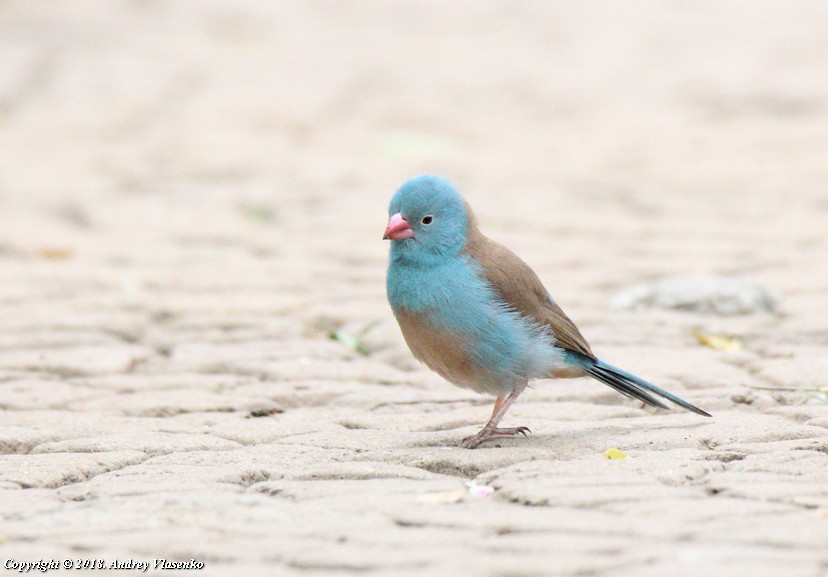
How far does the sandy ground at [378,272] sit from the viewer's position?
10.6 ft

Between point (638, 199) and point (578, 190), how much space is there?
1.75 feet

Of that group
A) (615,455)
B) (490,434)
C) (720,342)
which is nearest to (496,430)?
(490,434)

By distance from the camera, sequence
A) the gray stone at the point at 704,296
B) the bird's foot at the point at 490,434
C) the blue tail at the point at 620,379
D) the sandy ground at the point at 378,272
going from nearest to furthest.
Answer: the sandy ground at the point at 378,272 < the bird's foot at the point at 490,434 < the blue tail at the point at 620,379 < the gray stone at the point at 704,296

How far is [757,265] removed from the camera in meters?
7.44

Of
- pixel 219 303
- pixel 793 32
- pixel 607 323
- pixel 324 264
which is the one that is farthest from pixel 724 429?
pixel 793 32

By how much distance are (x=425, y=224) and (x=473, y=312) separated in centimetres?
39

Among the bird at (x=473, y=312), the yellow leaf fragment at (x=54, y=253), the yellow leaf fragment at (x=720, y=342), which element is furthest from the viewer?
the yellow leaf fragment at (x=54, y=253)

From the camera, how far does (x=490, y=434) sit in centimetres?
431

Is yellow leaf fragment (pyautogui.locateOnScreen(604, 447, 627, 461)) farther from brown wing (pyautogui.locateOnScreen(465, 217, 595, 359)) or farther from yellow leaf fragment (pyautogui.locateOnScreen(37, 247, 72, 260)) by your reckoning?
yellow leaf fragment (pyautogui.locateOnScreen(37, 247, 72, 260))

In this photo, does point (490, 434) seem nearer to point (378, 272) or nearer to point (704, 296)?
point (704, 296)

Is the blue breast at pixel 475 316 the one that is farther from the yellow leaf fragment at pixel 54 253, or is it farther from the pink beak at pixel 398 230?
the yellow leaf fragment at pixel 54 253

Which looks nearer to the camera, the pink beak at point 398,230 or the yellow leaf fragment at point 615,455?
the yellow leaf fragment at point 615,455

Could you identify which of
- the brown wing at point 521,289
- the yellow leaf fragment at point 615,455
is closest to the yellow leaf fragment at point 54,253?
the brown wing at point 521,289

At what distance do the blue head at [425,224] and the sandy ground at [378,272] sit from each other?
0.66 m
